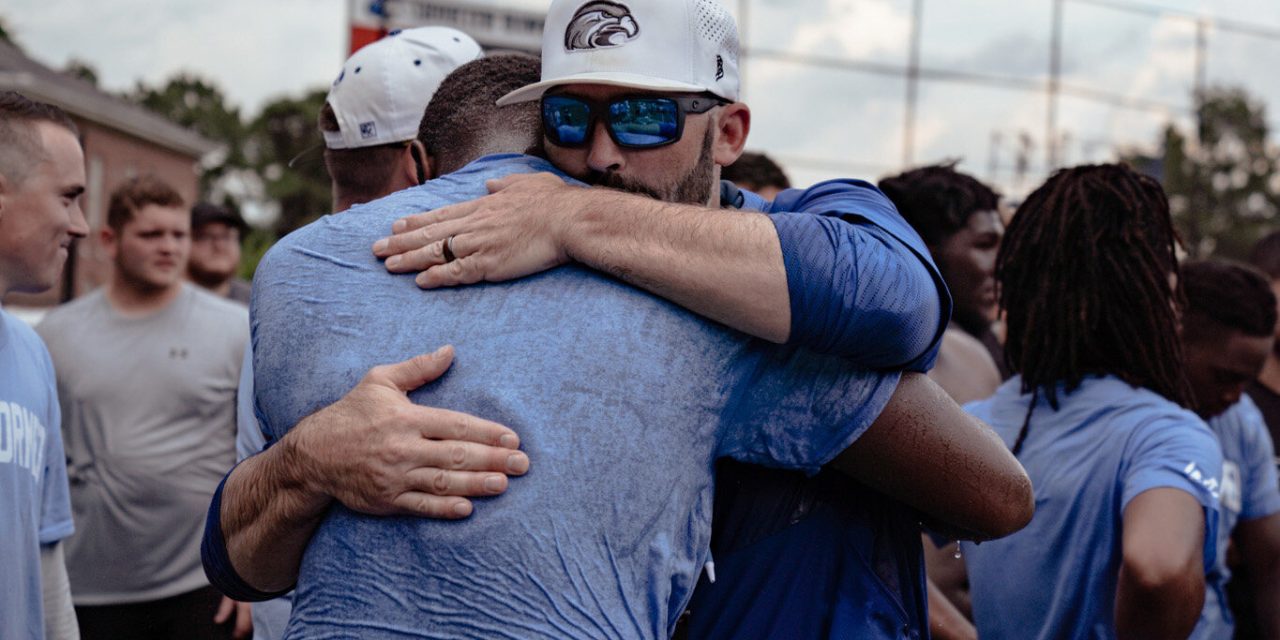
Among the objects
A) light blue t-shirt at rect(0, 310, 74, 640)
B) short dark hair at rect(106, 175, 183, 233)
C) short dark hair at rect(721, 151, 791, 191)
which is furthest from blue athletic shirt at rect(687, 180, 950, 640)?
short dark hair at rect(106, 175, 183, 233)

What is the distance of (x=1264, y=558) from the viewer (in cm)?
369

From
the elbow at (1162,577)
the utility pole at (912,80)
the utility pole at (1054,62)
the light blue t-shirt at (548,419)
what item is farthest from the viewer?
the utility pole at (1054,62)

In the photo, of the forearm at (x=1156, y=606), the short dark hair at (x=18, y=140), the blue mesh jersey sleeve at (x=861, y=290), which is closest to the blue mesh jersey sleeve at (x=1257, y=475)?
the forearm at (x=1156, y=606)

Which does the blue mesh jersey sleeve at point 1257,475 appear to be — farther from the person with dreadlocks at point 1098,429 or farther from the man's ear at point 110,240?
the man's ear at point 110,240

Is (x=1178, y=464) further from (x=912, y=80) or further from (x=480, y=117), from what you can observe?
(x=912, y=80)

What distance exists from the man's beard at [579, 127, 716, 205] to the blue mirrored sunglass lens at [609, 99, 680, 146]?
0.07 metres

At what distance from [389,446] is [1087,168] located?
89.5 inches

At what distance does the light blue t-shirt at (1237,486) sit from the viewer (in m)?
3.38

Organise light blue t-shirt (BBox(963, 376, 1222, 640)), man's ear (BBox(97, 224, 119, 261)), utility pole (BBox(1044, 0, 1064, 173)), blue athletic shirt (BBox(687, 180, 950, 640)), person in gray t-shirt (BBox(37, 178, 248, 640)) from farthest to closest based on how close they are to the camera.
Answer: utility pole (BBox(1044, 0, 1064, 173)), man's ear (BBox(97, 224, 119, 261)), person in gray t-shirt (BBox(37, 178, 248, 640)), light blue t-shirt (BBox(963, 376, 1222, 640)), blue athletic shirt (BBox(687, 180, 950, 640))

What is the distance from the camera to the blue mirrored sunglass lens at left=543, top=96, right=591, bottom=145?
1.93 m

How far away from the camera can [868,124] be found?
20.1 metres

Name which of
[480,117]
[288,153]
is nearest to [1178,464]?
[480,117]

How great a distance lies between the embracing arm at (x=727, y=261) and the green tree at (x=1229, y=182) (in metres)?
39.0

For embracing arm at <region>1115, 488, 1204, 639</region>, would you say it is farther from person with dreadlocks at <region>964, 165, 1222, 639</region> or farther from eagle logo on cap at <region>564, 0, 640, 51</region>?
eagle logo on cap at <region>564, 0, 640, 51</region>
